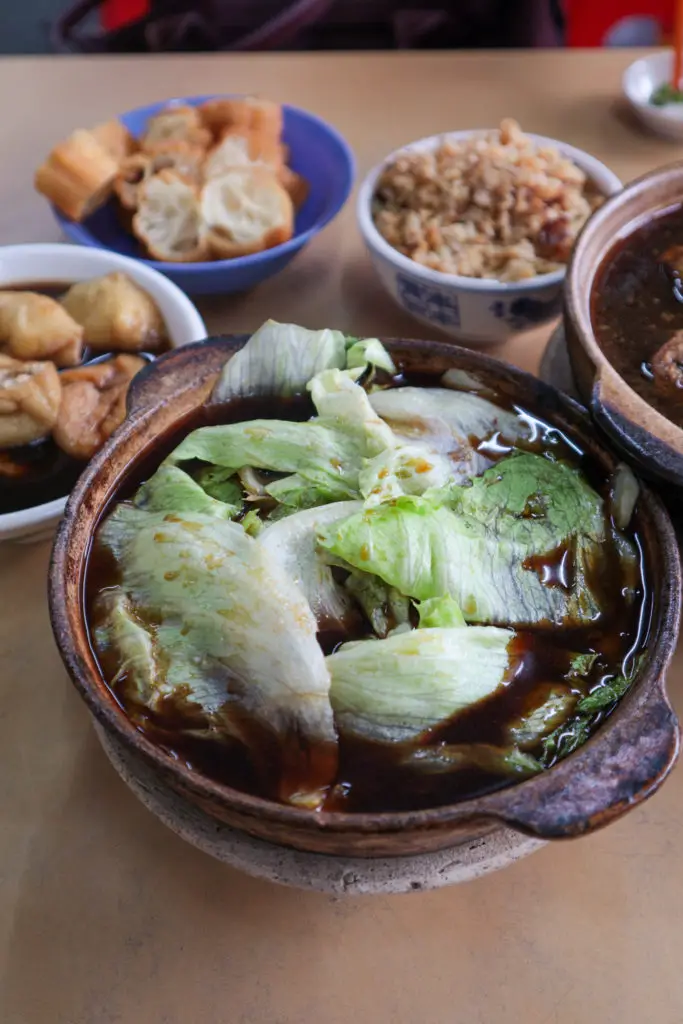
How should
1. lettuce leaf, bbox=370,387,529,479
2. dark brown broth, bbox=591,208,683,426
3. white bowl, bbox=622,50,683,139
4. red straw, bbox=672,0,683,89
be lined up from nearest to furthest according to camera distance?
1. lettuce leaf, bbox=370,387,529,479
2. dark brown broth, bbox=591,208,683,426
3. red straw, bbox=672,0,683,89
4. white bowl, bbox=622,50,683,139

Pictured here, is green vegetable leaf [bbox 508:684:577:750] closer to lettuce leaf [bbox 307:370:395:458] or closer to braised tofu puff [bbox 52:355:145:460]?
lettuce leaf [bbox 307:370:395:458]

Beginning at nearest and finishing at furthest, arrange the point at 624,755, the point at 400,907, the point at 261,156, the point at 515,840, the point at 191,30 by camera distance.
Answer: the point at 624,755 < the point at 515,840 < the point at 400,907 < the point at 261,156 < the point at 191,30

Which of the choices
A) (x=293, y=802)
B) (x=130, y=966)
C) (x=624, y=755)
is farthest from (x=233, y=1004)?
(x=624, y=755)

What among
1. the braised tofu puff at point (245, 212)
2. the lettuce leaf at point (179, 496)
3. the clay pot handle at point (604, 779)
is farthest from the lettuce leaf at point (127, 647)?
the braised tofu puff at point (245, 212)

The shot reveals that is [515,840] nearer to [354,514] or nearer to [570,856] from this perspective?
[570,856]

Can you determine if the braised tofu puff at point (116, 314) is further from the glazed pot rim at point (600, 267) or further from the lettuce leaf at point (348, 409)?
the glazed pot rim at point (600, 267)

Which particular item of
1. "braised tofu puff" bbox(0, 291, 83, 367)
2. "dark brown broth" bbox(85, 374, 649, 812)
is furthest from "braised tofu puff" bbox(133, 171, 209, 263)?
"dark brown broth" bbox(85, 374, 649, 812)

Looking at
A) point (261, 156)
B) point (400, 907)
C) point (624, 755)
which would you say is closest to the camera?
point (624, 755)
